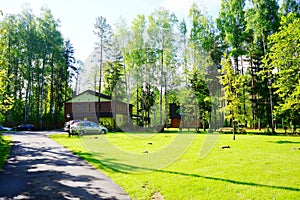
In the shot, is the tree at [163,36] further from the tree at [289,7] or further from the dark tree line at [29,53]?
the dark tree line at [29,53]

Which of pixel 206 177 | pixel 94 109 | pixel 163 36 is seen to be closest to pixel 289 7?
pixel 163 36

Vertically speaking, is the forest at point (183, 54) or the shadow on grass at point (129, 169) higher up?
the forest at point (183, 54)

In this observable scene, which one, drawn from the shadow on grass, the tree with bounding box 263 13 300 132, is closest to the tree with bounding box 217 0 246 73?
the tree with bounding box 263 13 300 132

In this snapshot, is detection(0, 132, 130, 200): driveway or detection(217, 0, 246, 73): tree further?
detection(217, 0, 246, 73): tree

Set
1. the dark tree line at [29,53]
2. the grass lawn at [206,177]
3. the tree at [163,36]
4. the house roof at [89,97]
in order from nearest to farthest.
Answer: the grass lawn at [206,177]
the tree at [163,36]
the dark tree line at [29,53]
the house roof at [89,97]

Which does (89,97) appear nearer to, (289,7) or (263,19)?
(263,19)

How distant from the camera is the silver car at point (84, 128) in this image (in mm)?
25078

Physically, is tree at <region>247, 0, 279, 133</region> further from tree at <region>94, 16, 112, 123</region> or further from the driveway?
the driveway

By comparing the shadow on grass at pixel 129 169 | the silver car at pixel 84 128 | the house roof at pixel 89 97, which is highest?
the house roof at pixel 89 97

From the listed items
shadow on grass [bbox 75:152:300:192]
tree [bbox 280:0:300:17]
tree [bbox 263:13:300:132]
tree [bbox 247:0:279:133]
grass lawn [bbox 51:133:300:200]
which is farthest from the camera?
tree [bbox 280:0:300:17]

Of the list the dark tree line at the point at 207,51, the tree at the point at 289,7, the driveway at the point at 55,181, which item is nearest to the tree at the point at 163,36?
the dark tree line at the point at 207,51

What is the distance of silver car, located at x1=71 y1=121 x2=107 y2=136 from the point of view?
→ 2508 centimetres

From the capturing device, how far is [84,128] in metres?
25.9

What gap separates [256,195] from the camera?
575cm
